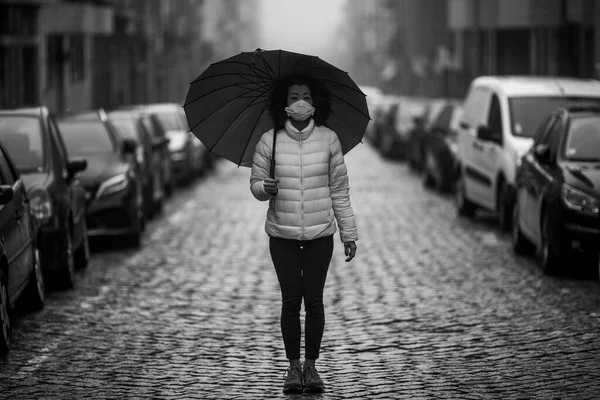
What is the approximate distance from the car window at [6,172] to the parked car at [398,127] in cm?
2692

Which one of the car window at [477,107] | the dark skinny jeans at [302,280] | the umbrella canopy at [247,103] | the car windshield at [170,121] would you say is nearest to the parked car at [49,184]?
the umbrella canopy at [247,103]

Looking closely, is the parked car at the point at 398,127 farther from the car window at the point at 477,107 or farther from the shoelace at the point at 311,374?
the shoelace at the point at 311,374

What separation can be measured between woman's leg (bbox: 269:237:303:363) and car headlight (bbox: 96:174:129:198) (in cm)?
863

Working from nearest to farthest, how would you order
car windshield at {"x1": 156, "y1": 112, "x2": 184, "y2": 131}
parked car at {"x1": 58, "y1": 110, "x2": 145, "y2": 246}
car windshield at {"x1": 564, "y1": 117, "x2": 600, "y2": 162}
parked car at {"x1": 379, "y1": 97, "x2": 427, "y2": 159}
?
car windshield at {"x1": 564, "y1": 117, "x2": 600, "y2": 162} → parked car at {"x1": 58, "y1": 110, "x2": 145, "y2": 246} → car windshield at {"x1": 156, "y1": 112, "x2": 184, "y2": 131} → parked car at {"x1": 379, "y1": 97, "x2": 427, "y2": 159}

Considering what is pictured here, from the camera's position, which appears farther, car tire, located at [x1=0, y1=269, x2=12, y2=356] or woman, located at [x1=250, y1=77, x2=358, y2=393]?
car tire, located at [x1=0, y1=269, x2=12, y2=356]

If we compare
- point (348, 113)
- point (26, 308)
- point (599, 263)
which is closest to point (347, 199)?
point (348, 113)

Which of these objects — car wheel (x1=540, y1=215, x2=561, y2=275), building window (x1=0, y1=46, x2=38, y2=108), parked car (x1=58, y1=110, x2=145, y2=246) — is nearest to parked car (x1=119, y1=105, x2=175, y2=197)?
parked car (x1=58, y1=110, x2=145, y2=246)

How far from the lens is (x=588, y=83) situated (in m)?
19.3

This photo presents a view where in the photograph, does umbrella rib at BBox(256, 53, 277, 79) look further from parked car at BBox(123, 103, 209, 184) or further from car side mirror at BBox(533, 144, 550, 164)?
parked car at BBox(123, 103, 209, 184)

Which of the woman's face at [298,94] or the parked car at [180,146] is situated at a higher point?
the woman's face at [298,94]

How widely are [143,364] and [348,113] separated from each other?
6.98 ft

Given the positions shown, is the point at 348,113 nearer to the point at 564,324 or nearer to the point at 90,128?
the point at 564,324

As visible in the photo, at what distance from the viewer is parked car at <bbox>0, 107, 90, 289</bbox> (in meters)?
12.9

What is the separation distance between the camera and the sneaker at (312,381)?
27.2 ft
